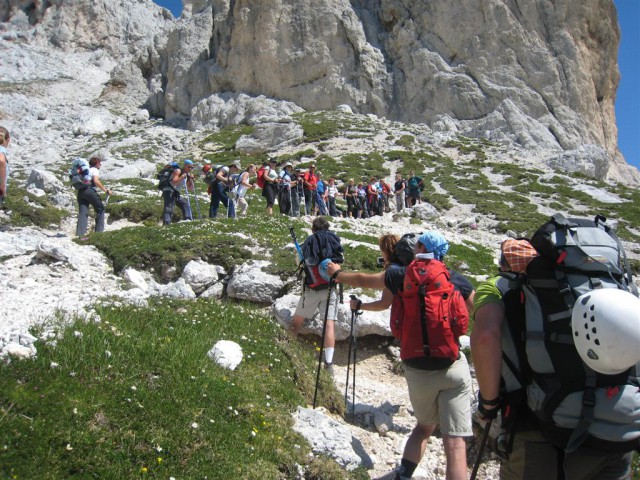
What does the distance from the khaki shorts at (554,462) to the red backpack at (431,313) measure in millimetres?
1334

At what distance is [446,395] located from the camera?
5008 millimetres

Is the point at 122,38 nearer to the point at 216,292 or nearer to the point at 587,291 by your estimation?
the point at 216,292

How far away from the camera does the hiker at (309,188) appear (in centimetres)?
2312

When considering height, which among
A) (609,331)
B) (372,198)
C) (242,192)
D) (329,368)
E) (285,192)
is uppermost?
(609,331)

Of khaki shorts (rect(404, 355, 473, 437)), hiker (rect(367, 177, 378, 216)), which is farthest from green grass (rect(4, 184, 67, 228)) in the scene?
hiker (rect(367, 177, 378, 216))

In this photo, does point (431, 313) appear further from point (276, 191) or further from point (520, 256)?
point (276, 191)

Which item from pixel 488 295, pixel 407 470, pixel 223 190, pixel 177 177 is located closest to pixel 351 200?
pixel 223 190

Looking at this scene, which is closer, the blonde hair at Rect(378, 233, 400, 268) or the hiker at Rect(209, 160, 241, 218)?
the blonde hair at Rect(378, 233, 400, 268)

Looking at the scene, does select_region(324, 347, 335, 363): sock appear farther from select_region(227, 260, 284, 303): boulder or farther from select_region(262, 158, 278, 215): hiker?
select_region(262, 158, 278, 215): hiker

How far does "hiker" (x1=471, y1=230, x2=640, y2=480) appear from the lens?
308 centimetres

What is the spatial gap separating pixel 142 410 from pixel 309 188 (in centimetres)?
1911

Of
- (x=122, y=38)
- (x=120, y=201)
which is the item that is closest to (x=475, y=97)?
(x=120, y=201)

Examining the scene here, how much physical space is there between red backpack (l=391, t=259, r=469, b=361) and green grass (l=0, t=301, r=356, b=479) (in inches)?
76.0

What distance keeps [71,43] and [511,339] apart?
4684 inches
